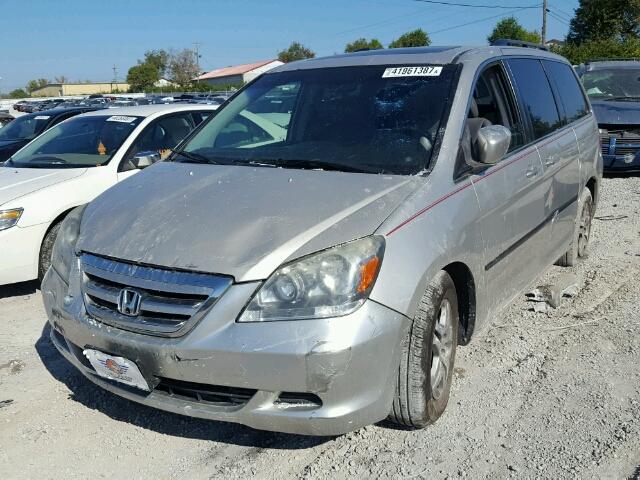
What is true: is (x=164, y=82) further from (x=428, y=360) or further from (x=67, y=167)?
(x=428, y=360)

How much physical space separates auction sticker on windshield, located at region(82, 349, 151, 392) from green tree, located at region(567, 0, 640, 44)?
42560mm

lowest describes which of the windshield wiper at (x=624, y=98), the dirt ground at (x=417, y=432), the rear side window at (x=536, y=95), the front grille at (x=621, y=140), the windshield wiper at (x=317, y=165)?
the dirt ground at (x=417, y=432)

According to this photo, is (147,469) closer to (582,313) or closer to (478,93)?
(478,93)

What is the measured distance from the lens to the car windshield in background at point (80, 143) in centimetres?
618

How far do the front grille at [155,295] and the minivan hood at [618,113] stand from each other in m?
9.23

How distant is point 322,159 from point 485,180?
891mm

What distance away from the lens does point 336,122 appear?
3826 mm

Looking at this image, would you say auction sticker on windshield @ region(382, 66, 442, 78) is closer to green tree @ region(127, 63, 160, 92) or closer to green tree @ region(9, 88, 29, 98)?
green tree @ region(127, 63, 160, 92)

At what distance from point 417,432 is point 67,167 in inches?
169

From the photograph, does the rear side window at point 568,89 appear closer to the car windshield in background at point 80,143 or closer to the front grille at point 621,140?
the car windshield in background at point 80,143

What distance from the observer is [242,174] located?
355 centimetres

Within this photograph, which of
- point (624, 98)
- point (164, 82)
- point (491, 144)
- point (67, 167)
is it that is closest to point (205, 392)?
point (491, 144)

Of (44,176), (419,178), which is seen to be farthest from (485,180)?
(44,176)

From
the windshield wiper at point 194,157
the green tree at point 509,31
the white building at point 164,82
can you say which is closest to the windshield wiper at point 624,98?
the windshield wiper at point 194,157
